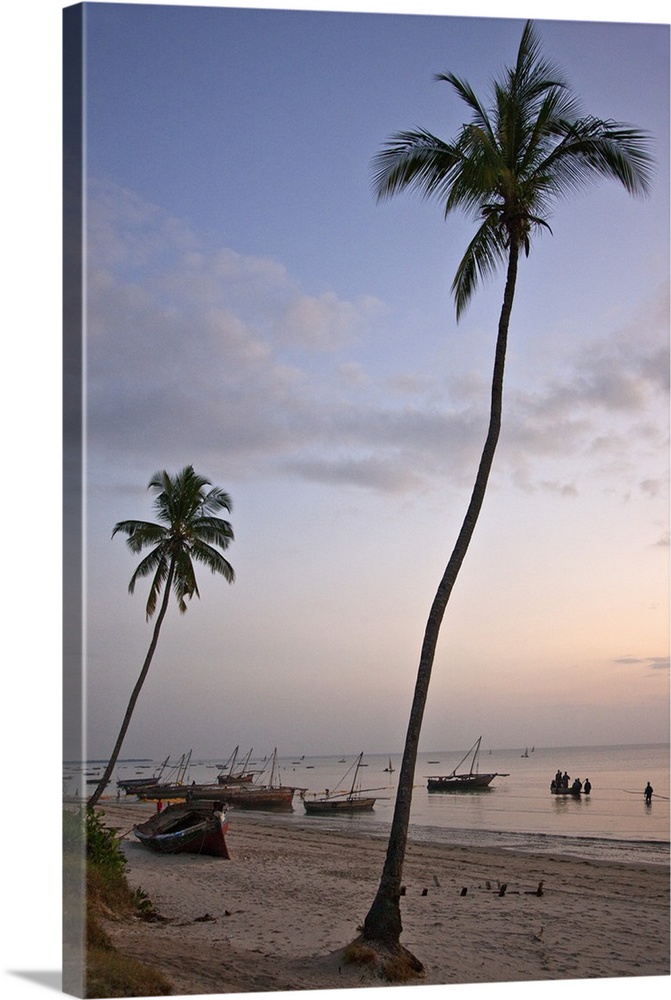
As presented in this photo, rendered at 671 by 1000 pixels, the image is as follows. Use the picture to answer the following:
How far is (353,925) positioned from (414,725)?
2.32 metres

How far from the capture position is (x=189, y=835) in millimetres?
15969

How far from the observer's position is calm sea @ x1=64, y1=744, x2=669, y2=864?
26.3 meters

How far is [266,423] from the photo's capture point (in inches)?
585

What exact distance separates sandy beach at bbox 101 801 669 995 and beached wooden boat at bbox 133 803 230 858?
0.20m

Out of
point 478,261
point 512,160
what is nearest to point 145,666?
point 478,261

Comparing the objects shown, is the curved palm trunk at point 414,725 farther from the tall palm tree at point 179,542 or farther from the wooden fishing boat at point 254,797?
the wooden fishing boat at point 254,797

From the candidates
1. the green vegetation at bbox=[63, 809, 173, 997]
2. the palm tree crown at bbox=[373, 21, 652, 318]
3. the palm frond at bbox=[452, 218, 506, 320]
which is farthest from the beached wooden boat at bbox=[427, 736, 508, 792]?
the green vegetation at bbox=[63, 809, 173, 997]

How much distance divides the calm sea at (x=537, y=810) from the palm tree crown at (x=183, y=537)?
5.33 metres

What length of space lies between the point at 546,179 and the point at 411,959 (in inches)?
269

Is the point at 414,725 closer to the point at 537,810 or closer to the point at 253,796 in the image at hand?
the point at 253,796

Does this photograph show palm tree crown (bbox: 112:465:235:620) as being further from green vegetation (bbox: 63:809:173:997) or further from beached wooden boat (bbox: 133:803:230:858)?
green vegetation (bbox: 63:809:173:997)

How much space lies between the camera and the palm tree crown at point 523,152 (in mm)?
10453

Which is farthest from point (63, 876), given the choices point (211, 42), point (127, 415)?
point (211, 42)
